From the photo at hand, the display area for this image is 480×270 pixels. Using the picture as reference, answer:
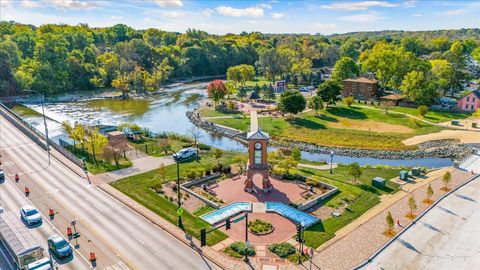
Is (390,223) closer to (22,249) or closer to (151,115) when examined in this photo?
(22,249)

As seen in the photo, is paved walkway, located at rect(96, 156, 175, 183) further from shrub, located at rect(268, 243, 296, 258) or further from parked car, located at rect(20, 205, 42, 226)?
shrub, located at rect(268, 243, 296, 258)

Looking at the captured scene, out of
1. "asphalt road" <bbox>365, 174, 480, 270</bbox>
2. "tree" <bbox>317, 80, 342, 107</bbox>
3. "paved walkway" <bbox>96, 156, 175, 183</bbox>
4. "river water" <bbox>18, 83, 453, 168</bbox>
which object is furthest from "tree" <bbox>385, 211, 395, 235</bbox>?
"tree" <bbox>317, 80, 342, 107</bbox>

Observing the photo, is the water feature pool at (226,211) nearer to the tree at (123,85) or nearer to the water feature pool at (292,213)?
the water feature pool at (292,213)

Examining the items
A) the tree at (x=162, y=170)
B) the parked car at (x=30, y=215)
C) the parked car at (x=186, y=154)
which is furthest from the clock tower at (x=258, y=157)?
the parked car at (x=30, y=215)

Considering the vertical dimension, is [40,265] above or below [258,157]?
below

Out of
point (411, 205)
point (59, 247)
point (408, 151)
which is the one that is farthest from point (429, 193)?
point (59, 247)

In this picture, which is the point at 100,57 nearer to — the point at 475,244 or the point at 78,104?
the point at 78,104
